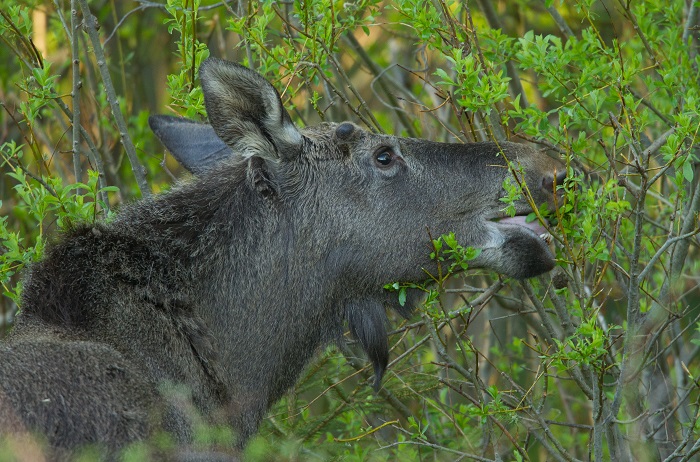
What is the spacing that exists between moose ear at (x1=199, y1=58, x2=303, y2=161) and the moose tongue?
1.27m

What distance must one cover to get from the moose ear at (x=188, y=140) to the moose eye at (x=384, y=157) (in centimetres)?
114

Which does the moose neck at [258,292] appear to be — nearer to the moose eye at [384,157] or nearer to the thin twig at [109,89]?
the moose eye at [384,157]

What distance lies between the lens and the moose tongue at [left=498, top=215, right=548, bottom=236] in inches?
215

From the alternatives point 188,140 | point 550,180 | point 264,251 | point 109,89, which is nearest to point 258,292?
point 264,251

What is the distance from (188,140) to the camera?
6383 mm

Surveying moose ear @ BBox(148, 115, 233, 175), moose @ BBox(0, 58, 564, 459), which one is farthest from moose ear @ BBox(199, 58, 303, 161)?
moose ear @ BBox(148, 115, 233, 175)

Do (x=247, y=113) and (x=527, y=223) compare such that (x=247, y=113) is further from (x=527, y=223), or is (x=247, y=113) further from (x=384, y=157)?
(x=527, y=223)

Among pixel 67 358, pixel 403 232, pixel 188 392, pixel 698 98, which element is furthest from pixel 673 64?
pixel 67 358

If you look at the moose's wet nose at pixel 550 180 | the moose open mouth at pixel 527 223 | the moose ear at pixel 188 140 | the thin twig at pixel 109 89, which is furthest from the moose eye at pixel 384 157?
the thin twig at pixel 109 89

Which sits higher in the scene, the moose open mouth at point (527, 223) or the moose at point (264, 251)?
the moose at point (264, 251)

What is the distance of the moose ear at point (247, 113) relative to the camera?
208 inches

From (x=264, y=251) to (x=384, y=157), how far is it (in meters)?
0.92

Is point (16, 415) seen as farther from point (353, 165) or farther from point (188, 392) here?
point (353, 165)

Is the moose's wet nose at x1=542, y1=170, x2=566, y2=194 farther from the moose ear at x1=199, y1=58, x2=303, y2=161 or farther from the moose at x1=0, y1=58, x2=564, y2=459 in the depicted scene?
the moose ear at x1=199, y1=58, x2=303, y2=161
